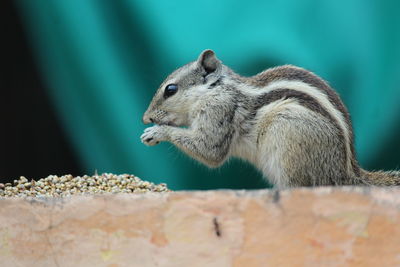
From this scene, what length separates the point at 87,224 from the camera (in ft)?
6.93

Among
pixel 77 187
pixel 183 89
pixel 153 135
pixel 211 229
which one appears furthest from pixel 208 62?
pixel 211 229

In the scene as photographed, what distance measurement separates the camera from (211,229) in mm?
2027

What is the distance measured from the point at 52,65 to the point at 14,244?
2.41 m

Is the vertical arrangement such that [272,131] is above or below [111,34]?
below

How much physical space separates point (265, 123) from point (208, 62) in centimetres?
55

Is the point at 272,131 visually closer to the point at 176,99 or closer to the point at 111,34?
the point at 176,99

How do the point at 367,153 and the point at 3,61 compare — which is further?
the point at 3,61

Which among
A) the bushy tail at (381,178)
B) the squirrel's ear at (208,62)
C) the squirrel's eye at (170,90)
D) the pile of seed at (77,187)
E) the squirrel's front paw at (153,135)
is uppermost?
the squirrel's ear at (208,62)

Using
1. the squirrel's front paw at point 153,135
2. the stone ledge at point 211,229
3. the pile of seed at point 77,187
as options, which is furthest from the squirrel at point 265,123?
the stone ledge at point 211,229

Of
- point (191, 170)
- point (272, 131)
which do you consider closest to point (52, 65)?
point (191, 170)

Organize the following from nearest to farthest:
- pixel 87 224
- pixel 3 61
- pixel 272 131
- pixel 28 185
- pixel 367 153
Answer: pixel 87 224
pixel 272 131
pixel 28 185
pixel 367 153
pixel 3 61

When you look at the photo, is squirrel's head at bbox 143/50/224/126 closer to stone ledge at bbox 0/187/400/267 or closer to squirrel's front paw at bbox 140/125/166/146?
squirrel's front paw at bbox 140/125/166/146

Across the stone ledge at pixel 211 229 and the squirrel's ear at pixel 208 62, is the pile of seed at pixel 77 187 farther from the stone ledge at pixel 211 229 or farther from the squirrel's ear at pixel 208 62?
the stone ledge at pixel 211 229

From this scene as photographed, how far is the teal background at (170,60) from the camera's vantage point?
3998 mm
